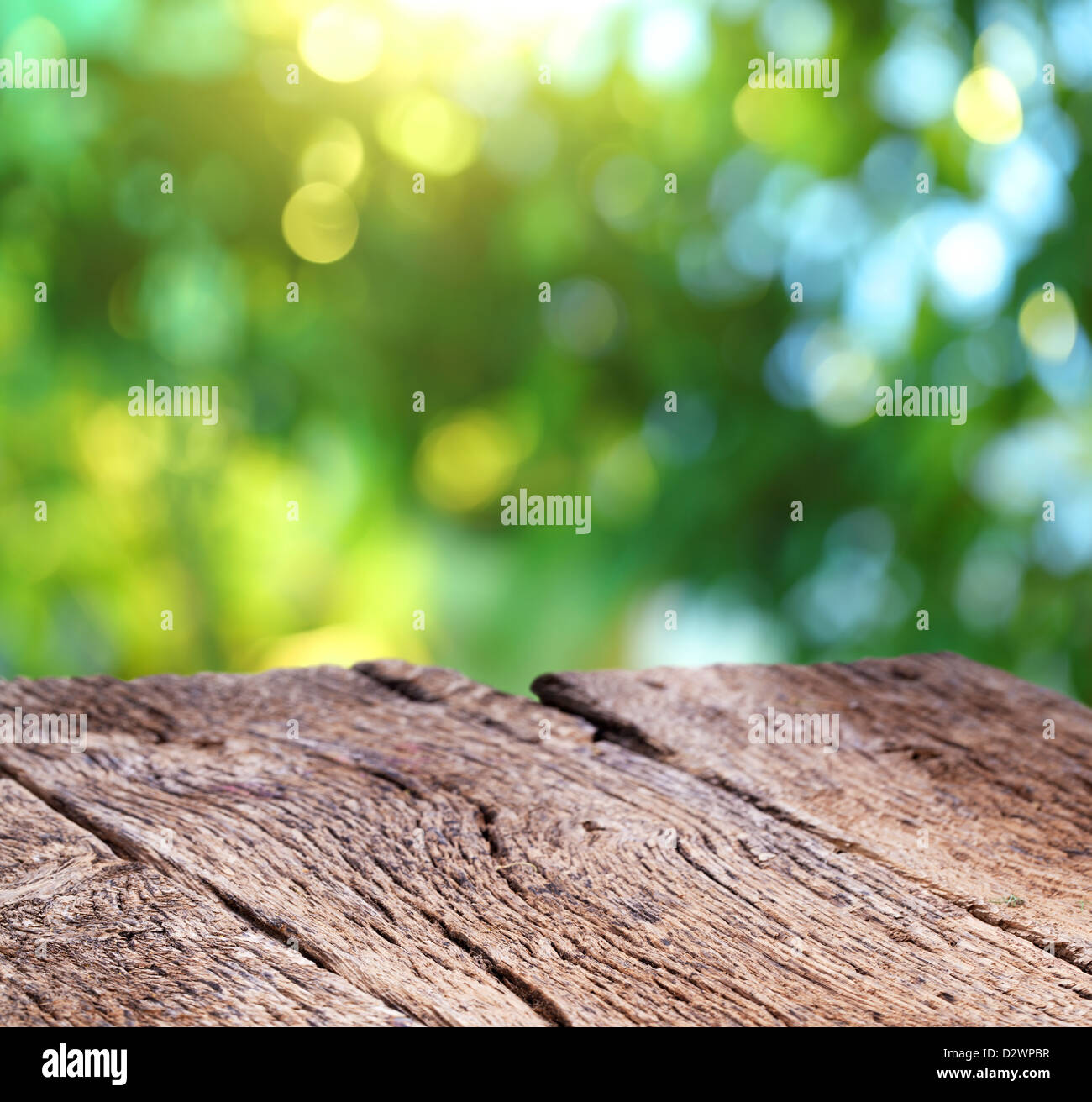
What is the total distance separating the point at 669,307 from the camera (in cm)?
298

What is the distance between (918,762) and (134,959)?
68 cm

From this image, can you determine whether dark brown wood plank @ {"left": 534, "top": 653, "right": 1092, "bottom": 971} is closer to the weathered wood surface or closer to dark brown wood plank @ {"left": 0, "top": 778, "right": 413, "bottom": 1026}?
the weathered wood surface

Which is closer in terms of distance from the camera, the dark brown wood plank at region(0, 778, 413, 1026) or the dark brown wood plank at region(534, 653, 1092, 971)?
the dark brown wood plank at region(0, 778, 413, 1026)

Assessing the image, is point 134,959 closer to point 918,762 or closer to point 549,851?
point 549,851

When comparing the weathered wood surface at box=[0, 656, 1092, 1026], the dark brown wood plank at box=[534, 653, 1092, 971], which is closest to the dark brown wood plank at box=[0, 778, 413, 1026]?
the weathered wood surface at box=[0, 656, 1092, 1026]

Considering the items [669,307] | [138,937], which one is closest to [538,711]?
[138,937]

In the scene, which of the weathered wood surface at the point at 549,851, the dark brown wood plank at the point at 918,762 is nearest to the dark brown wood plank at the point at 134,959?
the weathered wood surface at the point at 549,851

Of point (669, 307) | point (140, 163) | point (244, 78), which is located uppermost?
point (244, 78)

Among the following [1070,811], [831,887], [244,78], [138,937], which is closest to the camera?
[138,937]

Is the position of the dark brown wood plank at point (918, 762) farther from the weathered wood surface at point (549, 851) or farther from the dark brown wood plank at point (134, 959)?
the dark brown wood plank at point (134, 959)

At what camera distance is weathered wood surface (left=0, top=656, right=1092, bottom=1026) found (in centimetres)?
66

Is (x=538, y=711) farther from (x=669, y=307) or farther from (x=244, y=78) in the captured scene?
(x=244, y=78)

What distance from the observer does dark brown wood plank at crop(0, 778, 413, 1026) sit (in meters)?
0.63

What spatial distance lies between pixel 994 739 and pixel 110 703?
0.80 meters
